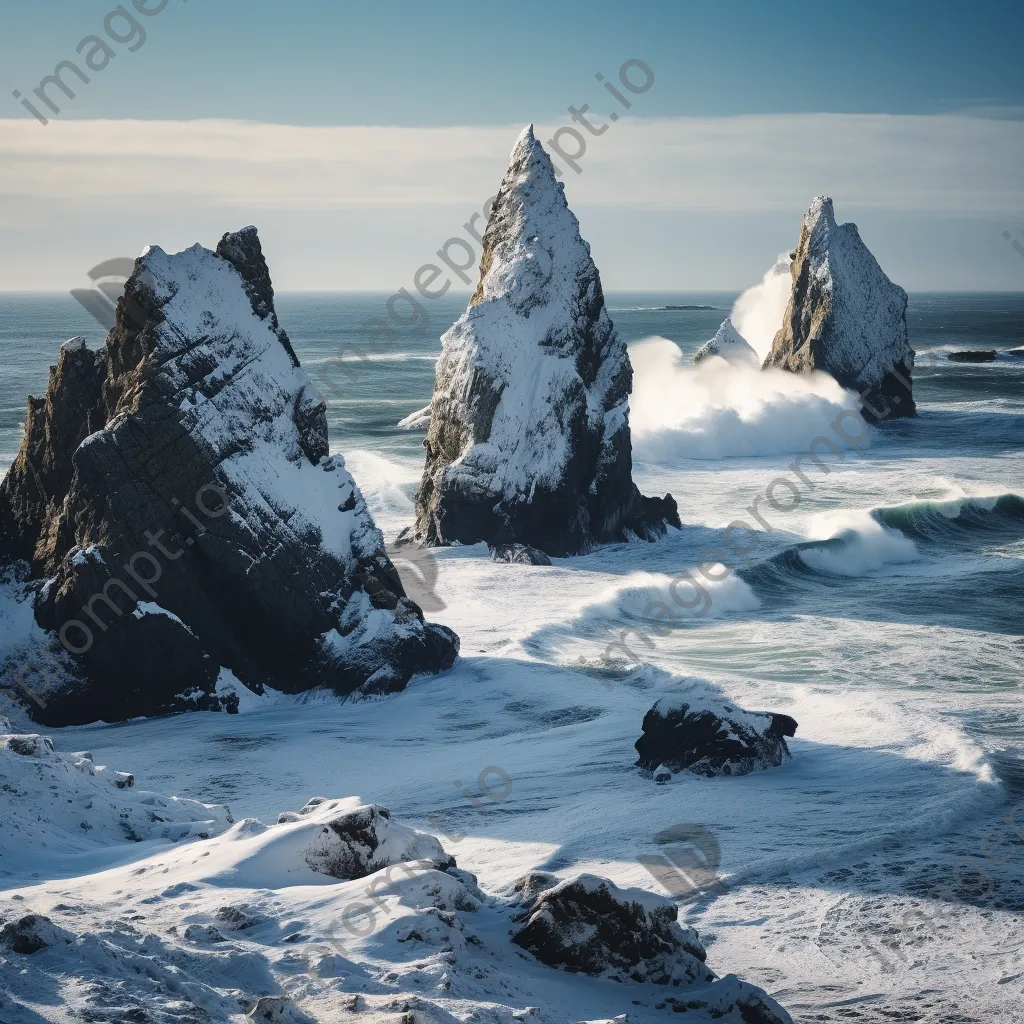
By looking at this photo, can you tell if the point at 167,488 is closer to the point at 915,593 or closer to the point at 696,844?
the point at 696,844

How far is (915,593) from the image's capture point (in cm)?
3105

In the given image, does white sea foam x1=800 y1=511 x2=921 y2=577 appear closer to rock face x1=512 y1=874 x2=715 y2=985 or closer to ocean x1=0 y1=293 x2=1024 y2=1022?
ocean x1=0 y1=293 x2=1024 y2=1022

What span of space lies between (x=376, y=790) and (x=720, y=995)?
28.6ft

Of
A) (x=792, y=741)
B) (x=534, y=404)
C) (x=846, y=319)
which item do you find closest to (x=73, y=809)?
(x=792, y=741)

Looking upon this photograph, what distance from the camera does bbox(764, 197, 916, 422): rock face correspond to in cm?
6481

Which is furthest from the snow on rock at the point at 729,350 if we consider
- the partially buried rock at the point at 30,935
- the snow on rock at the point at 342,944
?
the partially buried rock at the point at 30,935

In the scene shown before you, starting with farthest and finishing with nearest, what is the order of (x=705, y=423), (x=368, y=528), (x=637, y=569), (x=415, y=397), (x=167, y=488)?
(x=415, y=397)
(x=705, y=423)
(x=637, y=569)
(x=368, y=528)
(x=167, y=488)

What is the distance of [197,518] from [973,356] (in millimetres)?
92444

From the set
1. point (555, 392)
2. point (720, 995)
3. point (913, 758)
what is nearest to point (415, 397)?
point (555, 392)

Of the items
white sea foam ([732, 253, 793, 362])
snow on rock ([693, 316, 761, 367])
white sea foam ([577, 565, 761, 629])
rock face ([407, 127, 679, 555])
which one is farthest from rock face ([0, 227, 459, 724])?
white sea foam ([732, 253, 793, 362])

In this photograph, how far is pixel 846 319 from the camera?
215 feet

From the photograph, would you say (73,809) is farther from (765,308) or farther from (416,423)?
(765,308)

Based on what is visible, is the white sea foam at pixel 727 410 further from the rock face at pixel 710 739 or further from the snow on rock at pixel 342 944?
the snow on rock at pixel 342 944

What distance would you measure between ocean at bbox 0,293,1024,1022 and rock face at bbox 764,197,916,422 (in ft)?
68.2
